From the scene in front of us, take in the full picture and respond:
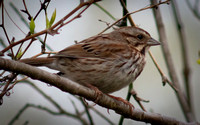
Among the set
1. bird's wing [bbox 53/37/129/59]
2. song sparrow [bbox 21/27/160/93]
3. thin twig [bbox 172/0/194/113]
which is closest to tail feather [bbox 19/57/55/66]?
song sparrow [bbox 21/27/160/93]

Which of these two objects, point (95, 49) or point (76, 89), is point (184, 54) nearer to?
point (95, 49)

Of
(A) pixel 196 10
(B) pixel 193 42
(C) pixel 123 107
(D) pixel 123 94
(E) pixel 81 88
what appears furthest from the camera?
(B) pixel 193 42

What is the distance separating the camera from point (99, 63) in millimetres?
3707

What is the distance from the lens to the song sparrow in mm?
3609

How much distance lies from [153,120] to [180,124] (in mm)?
311

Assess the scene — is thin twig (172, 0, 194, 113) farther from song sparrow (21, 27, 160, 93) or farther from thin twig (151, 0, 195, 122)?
song sparrow (21, 27, 160, 93)

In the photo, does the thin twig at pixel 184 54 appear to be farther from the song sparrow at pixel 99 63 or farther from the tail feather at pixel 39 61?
the tail feather at pixel 39 61

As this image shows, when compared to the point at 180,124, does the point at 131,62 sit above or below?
above

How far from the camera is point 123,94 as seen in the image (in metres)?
6.75

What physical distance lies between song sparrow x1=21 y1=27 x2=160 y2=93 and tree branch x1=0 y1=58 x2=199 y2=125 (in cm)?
43

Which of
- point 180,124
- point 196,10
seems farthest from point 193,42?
point 180,124

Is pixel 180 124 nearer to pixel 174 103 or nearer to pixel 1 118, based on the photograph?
pixel 1 118

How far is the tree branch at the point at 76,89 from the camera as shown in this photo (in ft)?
7.45

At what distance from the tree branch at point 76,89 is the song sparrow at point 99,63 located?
432 millimetres
